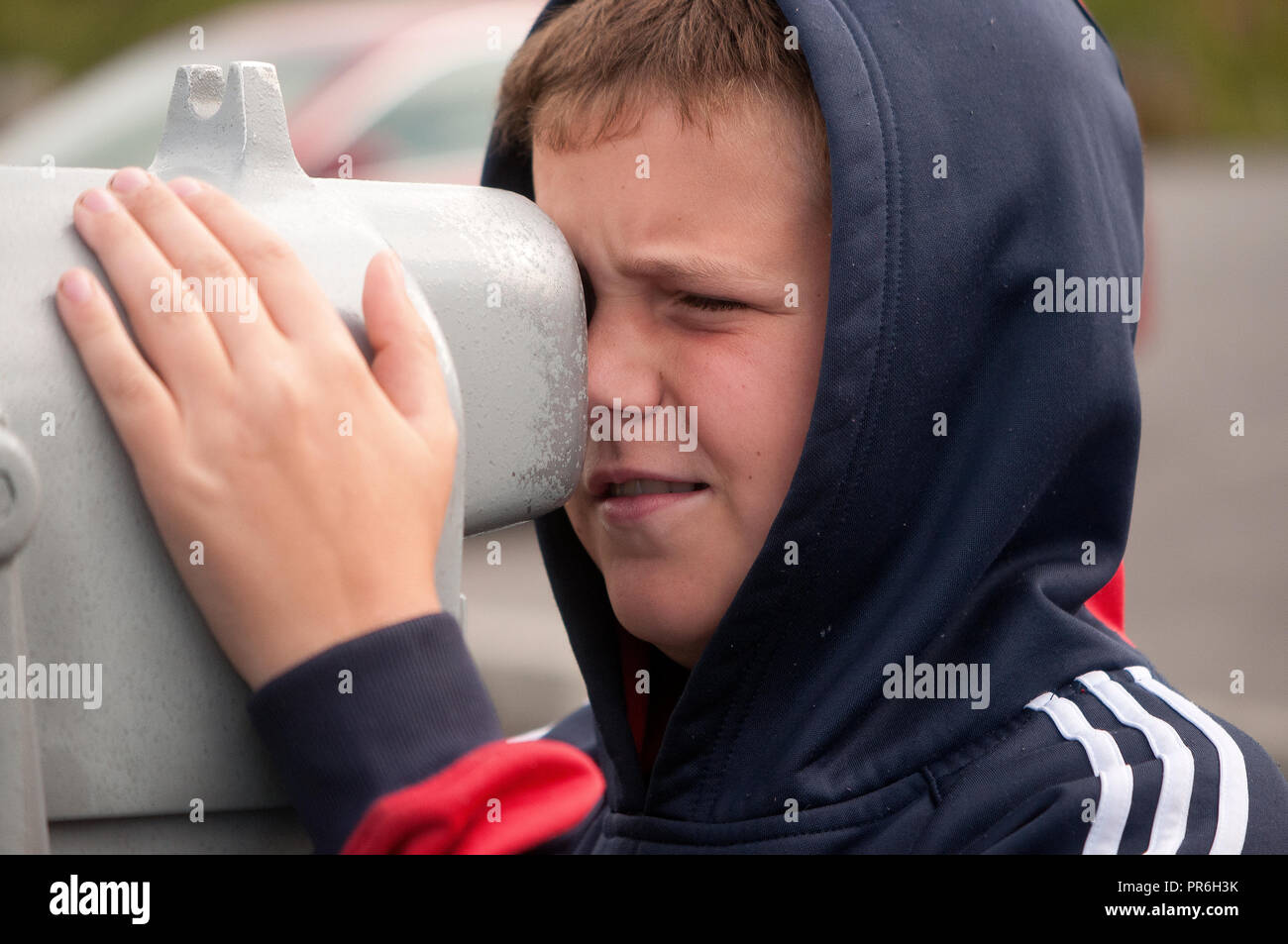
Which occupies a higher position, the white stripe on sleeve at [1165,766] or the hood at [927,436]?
the hood at [927,436]

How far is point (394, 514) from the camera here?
89 cm

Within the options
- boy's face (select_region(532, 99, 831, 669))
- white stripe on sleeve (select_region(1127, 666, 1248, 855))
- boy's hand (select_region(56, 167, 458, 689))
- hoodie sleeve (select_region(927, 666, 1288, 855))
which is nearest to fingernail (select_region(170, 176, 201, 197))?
boy's hand (select_region(56, 167, 458, 689))

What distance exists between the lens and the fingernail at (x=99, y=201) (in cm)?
88

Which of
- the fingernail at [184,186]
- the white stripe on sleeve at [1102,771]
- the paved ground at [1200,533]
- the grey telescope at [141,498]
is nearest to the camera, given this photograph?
the grey telescope at [141,498]

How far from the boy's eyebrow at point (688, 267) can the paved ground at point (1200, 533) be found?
253 centimetres

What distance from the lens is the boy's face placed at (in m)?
1.28

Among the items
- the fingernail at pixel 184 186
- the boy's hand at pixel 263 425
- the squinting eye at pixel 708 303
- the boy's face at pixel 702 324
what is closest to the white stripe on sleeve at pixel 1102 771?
the boy's face at pixel 702 324

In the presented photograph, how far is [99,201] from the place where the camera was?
2.91ft

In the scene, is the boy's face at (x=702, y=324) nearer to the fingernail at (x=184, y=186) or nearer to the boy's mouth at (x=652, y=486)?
the boy's mouth at (x=652, y=486)

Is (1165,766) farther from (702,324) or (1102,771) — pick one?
(702,324)

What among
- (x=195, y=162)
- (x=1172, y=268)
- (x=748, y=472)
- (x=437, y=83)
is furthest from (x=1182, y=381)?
(x=195, y=162)

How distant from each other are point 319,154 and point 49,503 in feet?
11.3

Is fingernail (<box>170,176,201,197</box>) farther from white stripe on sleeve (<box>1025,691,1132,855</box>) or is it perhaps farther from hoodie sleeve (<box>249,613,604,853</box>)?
white stripe on sleeve (<box>1025,691,1132,855</box>)
